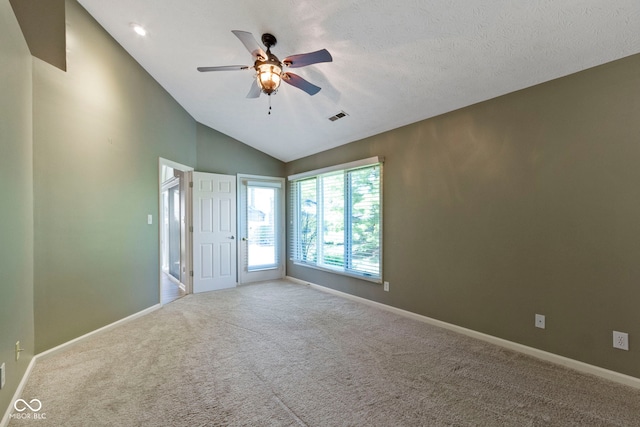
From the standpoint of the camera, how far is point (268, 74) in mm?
2391

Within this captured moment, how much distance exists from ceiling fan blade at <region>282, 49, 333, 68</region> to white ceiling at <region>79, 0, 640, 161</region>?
410 mm

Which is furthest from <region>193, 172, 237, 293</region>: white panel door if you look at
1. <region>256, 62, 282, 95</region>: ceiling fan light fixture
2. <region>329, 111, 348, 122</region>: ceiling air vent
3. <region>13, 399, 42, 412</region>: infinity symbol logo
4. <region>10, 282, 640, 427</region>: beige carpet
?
<region>256, 62, 282, 95</region>: ceiling fan light fixture

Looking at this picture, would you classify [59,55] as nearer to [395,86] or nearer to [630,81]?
[395,86]

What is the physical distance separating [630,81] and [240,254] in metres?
5.47

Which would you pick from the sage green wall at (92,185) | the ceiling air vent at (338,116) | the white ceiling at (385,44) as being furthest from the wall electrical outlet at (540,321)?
the sage green wall at (92,185)

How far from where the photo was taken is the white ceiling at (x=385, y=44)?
6.73 ft

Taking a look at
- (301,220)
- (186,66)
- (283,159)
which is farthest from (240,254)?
(186,66)


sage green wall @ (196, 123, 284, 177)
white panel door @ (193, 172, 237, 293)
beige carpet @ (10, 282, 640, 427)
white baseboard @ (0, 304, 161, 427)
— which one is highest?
sage green wall @ (196, 123, 284, 177)

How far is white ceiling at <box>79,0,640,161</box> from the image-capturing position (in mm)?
2053

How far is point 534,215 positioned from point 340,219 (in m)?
2.64

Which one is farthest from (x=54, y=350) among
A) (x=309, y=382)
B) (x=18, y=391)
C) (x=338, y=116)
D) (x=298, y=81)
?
(x=338, y=116)

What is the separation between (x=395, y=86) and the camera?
3.05m

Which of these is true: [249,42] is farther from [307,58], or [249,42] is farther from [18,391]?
[18,391]

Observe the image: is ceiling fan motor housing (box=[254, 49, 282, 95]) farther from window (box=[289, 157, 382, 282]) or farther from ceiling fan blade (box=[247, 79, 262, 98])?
window (box=[289, 157, 382, 282])
